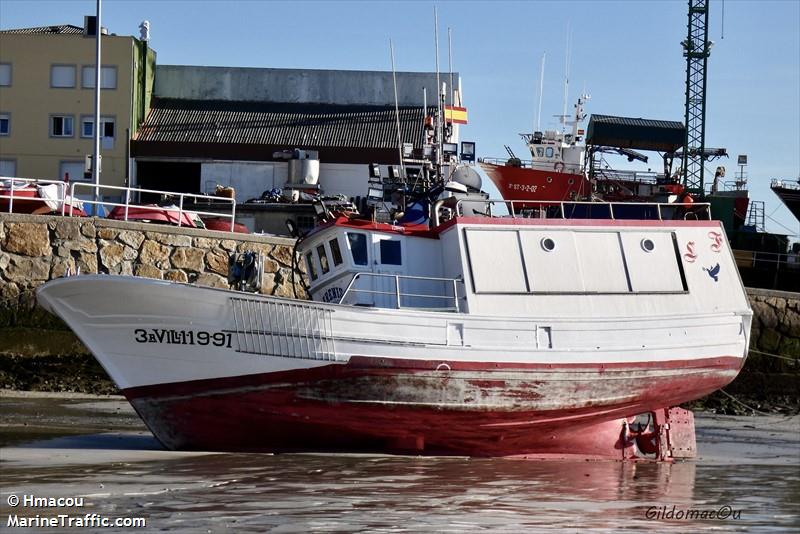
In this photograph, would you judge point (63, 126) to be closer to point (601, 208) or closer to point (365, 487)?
point (601, 208)

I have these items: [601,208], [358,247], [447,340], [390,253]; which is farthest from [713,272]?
[358,247]

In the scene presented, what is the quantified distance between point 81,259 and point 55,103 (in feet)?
70.1

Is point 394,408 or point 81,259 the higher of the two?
point 81,259

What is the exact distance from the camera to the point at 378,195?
18.0 m

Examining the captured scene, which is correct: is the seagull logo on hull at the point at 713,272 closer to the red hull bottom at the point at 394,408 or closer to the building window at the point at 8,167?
the red hull bottom at the point at 394,408

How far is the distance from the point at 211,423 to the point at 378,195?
4673 mm

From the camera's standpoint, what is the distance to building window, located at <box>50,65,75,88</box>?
1687 inches

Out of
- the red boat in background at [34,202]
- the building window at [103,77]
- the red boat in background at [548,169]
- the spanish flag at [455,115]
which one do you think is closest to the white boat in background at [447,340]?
the red boat in background at [34,202]

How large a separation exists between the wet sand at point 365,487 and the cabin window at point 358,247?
9.03ft

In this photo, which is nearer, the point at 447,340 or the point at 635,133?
the point at 447,340

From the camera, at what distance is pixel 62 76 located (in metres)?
42.9

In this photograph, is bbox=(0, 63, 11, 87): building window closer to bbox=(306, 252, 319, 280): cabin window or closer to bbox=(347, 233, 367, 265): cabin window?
bbox=(306, 252, 319, 280): cabin window

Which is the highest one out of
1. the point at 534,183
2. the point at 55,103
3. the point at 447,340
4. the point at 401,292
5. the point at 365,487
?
the point at 55,103

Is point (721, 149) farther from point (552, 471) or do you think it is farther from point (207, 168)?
point (552, 471)
